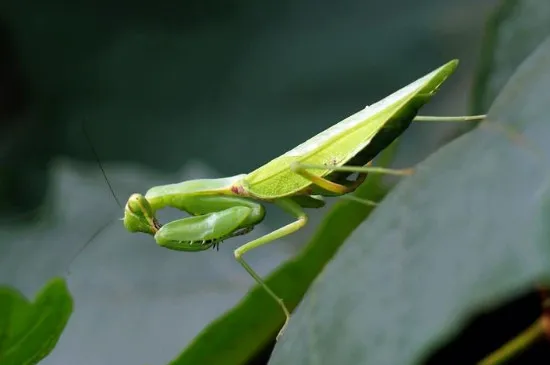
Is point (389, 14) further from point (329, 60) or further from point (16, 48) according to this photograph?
point (16, 48)

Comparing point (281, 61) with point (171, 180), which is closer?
point (171, 180)

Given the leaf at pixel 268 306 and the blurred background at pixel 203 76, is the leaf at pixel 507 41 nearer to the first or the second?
the leaf at pixel 268 306

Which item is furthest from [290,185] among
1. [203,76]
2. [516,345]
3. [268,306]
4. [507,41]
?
[203,76]

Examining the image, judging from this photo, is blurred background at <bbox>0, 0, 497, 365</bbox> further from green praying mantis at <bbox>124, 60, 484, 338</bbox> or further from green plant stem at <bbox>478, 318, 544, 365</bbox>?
green plant stem at <bbox>478, 318, 544, 365</bbox>

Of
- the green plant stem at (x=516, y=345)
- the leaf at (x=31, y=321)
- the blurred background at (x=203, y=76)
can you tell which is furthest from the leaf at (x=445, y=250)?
the blurred background at (x=203, y=76)

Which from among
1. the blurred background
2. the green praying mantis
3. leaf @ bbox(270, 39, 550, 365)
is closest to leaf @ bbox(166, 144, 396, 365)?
the green praying mantis

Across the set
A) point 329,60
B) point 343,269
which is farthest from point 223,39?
point 343,269

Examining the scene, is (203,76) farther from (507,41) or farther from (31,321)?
(31,321)
